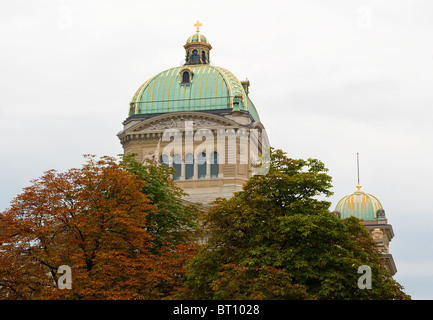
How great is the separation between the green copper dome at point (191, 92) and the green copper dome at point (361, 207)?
75.4ft

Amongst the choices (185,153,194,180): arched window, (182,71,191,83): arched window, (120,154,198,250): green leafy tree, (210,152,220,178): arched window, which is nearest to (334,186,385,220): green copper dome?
(210,152,220,178): arched window

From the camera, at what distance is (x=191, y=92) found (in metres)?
88.2

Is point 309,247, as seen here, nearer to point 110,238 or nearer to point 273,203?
point 273,203

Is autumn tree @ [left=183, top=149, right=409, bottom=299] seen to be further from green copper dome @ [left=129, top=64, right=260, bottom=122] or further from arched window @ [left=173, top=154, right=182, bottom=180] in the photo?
green copper dome @ [left=129, top=64, right=260, bottom=122]

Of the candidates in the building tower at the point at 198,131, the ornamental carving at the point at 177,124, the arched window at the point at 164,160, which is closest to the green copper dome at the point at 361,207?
the building tower at the point at 198,131

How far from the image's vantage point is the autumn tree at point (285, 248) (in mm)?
36375

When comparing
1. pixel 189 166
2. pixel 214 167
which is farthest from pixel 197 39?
pixel 214 167

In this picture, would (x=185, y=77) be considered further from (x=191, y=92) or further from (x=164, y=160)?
(x=164, y=160)

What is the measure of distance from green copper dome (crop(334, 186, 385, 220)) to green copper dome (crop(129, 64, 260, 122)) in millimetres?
22982
